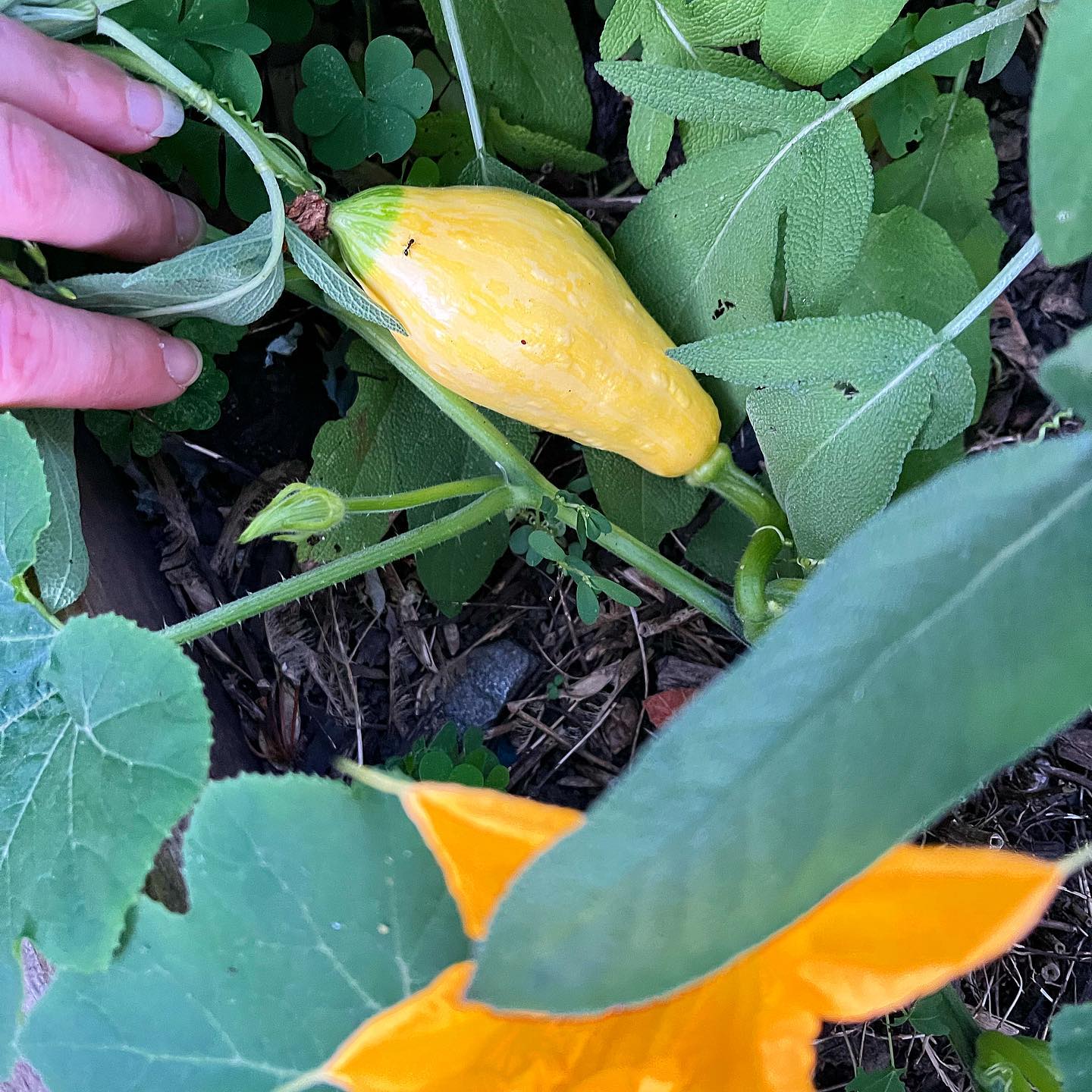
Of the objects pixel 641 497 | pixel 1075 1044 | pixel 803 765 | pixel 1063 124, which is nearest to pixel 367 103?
pixel 641 497

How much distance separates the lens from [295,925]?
0.75 metres

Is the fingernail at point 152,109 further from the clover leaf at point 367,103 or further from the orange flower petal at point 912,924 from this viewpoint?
the orange flower petal at point 912,924

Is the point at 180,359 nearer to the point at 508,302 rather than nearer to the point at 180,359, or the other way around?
the point at 180,359

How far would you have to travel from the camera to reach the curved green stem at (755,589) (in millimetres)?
991

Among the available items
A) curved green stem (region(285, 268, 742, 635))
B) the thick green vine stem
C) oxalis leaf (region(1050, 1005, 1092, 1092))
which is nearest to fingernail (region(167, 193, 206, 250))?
curved green stem (region(285, 268, 742, 635))

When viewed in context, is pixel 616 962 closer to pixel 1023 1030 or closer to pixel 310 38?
pixel 1023 1030

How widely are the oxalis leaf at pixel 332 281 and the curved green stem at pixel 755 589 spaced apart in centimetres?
42

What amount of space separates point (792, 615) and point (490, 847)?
22 centimetres

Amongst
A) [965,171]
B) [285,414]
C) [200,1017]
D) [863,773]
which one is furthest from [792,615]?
[285,414]

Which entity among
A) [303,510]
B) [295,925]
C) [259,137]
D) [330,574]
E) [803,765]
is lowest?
[295,925]

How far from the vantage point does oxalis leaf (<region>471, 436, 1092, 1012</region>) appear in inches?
16.7

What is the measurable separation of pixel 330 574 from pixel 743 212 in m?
0.55

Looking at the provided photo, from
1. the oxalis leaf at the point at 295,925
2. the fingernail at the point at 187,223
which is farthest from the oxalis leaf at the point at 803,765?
the fingernail at the point at 187,223

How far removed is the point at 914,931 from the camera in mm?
521
